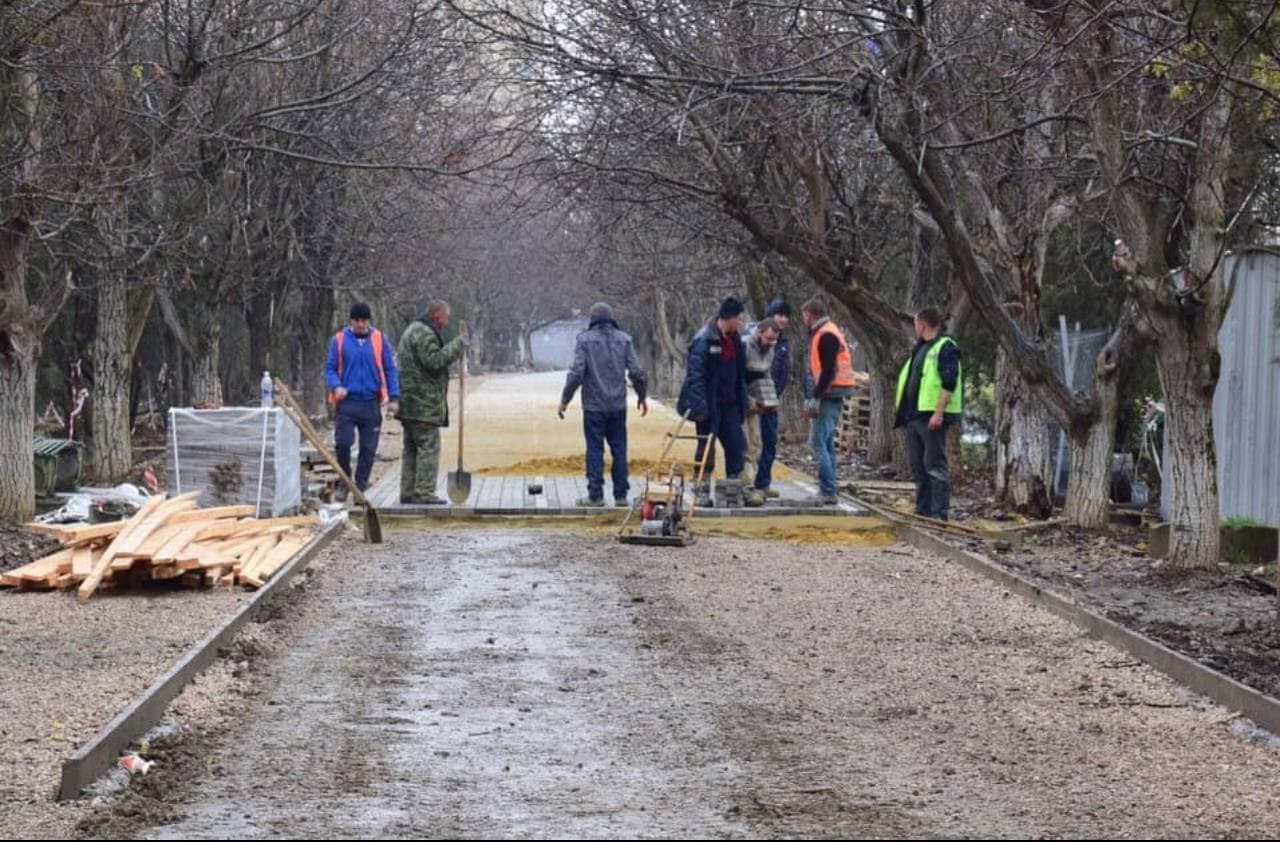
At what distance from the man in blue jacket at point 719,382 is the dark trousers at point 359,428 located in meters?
3.18

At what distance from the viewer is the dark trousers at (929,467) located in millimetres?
17420

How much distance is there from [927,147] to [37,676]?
8803 mm

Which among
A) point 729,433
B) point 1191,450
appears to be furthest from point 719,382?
point 1191,450

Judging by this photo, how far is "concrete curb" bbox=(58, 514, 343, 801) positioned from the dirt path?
0.30 m

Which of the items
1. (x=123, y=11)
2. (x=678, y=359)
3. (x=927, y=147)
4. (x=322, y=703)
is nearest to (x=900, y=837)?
(x=322, y=703)

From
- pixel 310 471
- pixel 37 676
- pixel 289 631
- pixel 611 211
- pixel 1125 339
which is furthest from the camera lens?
pixel 611 211

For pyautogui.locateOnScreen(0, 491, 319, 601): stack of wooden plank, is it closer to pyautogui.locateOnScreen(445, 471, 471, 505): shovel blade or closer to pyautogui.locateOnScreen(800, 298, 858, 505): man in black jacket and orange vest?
pyautogui.locateOnScreen(445, 471, 471, 505): shovel blade

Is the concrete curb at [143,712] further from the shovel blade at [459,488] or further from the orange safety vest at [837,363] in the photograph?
the orange safety vest at [837,363]

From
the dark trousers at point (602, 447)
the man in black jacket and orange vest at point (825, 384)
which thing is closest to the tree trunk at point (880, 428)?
the man in black jacket and orange vest at point (825, 384)

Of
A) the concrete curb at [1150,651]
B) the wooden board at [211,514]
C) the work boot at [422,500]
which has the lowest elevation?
the concrete curb at [1150,651]

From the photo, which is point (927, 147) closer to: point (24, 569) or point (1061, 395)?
point (1061, 395)

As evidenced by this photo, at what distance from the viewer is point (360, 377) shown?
18984mm

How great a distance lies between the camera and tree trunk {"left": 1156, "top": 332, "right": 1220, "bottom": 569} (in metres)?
14.0

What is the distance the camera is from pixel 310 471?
21672 millimetres
